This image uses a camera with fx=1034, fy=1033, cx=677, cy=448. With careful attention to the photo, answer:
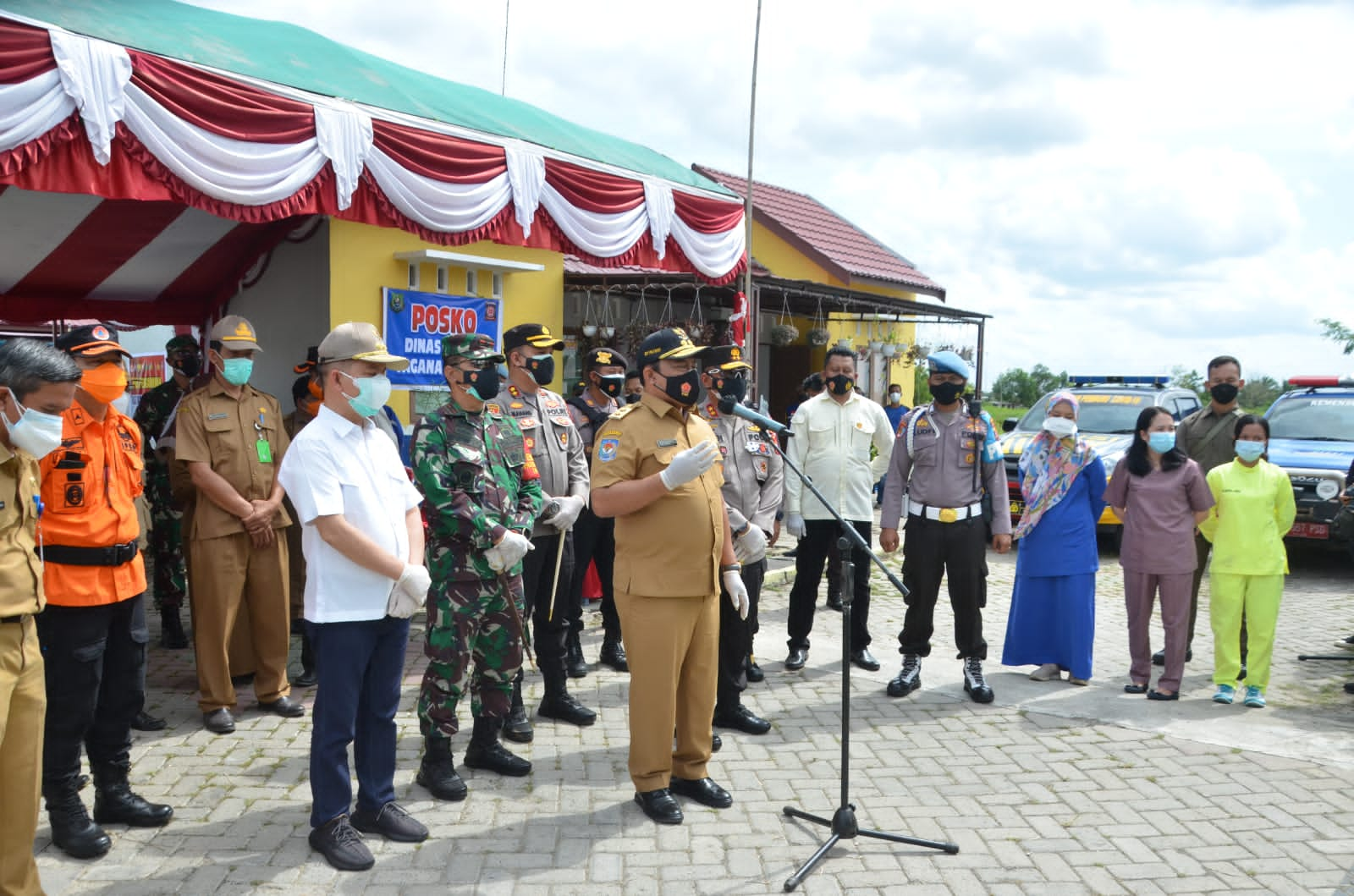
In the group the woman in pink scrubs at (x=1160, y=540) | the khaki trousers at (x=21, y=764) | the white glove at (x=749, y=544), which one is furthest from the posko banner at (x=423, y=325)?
the khaki trousers at (x=21, y=764)

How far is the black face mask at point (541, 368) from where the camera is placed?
529 centimetres

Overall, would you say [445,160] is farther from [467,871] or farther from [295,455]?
[467,871]

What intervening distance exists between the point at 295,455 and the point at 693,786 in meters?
2.18

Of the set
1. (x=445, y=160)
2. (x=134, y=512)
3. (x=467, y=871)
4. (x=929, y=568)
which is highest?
(x=445, y=160)

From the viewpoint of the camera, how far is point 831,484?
22.5 feet

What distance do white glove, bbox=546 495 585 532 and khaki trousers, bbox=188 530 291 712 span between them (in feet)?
5.37

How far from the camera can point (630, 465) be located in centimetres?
423

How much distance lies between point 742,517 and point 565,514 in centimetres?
90

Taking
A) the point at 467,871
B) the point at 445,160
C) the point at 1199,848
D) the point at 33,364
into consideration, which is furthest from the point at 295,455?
the point at 1199,848

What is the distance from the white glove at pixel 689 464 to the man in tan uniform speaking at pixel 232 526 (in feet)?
8.60

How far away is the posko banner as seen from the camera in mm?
8305

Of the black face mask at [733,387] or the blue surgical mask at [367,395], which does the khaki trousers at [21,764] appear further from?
the black face mask at [733,387]

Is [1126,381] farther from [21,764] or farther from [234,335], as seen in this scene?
[21,764]

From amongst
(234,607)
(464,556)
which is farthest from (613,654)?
(464,556)
